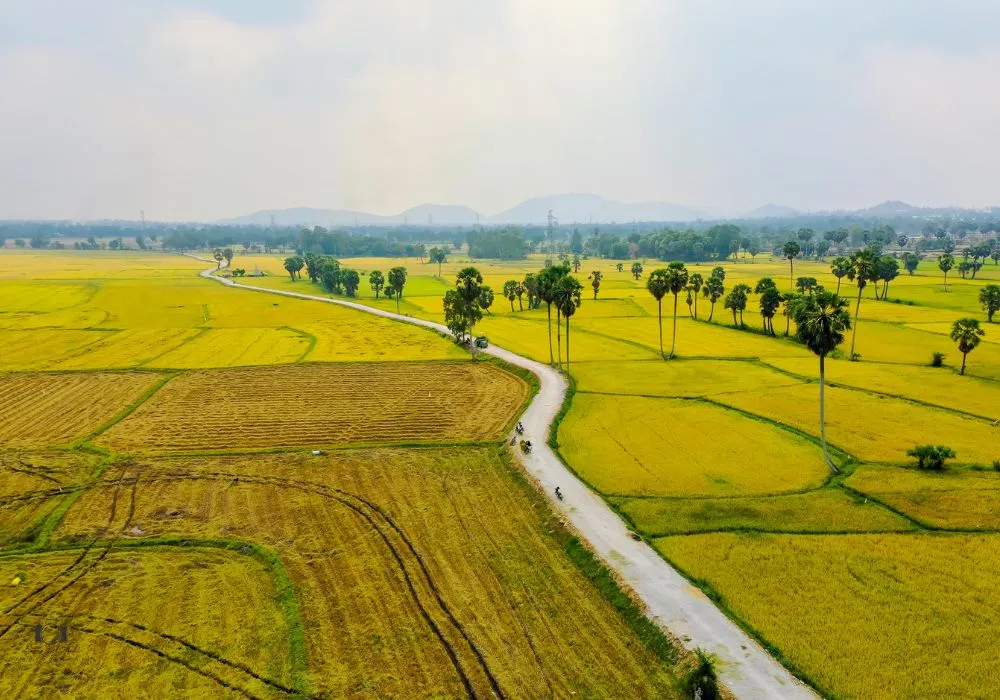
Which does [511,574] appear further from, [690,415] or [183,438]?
[183,438]

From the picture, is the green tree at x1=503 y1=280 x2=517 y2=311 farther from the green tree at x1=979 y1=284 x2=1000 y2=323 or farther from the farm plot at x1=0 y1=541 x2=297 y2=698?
the farm plot at x1=0 y1=541 x2=297 y2=698

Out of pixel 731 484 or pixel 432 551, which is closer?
pixel 432 551

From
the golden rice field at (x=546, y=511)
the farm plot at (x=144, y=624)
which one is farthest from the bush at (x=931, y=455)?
the farm plot at (x=144, y=624)

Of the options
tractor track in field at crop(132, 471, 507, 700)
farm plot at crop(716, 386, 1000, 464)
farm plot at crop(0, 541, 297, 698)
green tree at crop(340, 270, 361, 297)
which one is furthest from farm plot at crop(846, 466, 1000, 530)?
green tree at crop(340, 270, 361, 297)

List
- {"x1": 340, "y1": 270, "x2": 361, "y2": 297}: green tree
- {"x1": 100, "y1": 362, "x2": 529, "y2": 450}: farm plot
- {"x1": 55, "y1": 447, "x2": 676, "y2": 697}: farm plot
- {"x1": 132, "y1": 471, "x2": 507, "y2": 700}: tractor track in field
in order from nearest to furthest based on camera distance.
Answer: {"x1": 55, "y1": 447, "x2": 676, "y2": 697}: farm plot → {"x1": 132, "y1": 471, "x2": 507, "y2": 700}: tractor track in field → {"x1": 100, "y1": 362, "x2": 529, "y2": 450}: farm plot → {"x1": 340, "y1": 270, "x2": 361, "y2": 297}: green tree

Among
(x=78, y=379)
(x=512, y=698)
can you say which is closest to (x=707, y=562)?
(x=512, y=698)
